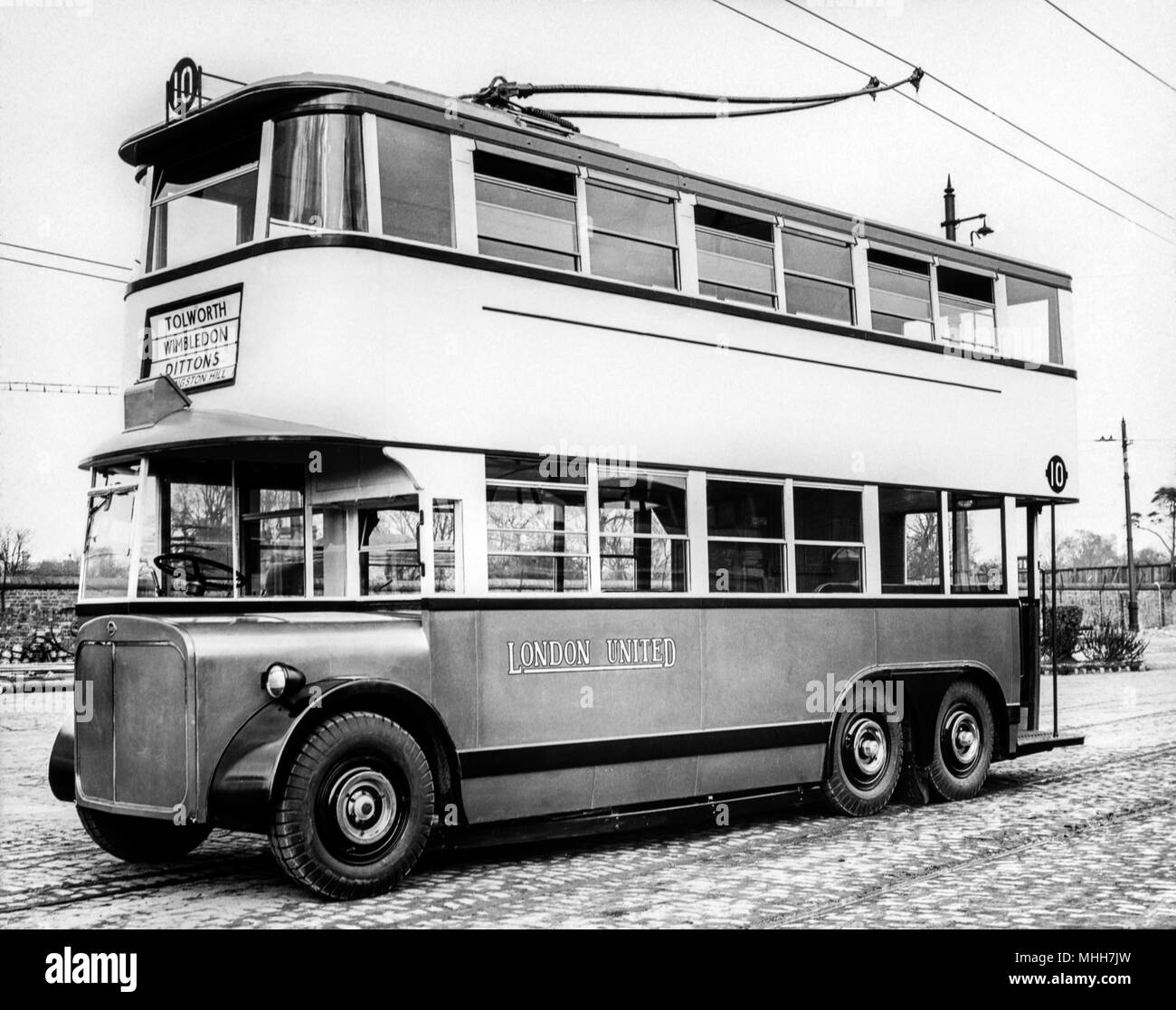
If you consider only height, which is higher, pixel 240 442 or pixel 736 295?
pixel 736 295

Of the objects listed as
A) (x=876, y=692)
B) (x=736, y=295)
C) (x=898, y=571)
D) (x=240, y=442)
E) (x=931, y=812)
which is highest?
(x=736, y=295)

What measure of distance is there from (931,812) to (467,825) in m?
4.28

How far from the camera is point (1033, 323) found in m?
13.3

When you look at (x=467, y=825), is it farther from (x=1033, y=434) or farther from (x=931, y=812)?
(x=1033, y=434)

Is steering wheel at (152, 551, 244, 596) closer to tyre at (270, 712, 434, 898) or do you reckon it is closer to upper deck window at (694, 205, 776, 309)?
tyre at (270, 712, 434, 898)

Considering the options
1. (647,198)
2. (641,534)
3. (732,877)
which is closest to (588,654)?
(641,534)

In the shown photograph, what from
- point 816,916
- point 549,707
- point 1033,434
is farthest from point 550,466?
point 1033,434

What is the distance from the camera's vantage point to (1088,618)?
40.8m

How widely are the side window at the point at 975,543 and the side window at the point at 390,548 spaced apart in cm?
524

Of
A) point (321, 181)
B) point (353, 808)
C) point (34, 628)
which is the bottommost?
point (353, 808)

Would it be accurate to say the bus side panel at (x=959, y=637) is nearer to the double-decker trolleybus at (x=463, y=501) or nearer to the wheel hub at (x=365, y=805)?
the double-decker trolleybus at (x=463, y=501)

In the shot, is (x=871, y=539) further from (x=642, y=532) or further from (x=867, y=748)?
(x=642, y=532)

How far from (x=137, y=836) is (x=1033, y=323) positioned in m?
8.89

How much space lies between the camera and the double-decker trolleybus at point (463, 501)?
7.80m
